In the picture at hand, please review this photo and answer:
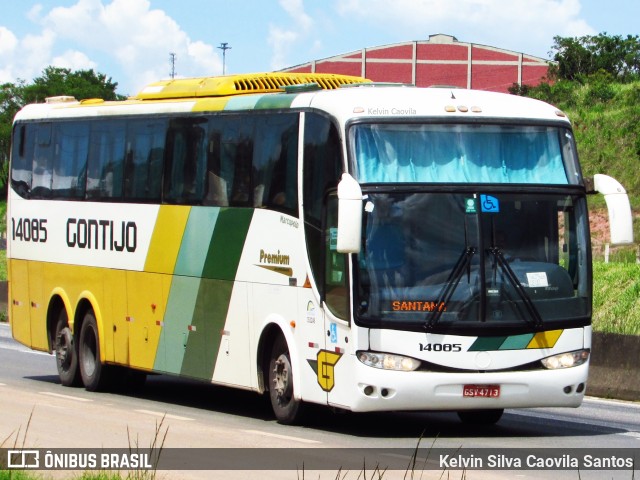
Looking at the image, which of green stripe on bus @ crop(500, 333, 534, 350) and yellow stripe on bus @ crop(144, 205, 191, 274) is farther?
yellow stripe on bus @ crop(144, 205, 191, 274)

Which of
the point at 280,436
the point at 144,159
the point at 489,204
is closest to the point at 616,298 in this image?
the point at 144,159

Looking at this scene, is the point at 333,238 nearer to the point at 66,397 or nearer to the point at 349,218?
the point at 349,218

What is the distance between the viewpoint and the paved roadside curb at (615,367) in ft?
62.9

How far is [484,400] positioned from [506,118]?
9.46ft

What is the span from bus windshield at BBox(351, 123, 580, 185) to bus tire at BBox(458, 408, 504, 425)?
8.65ft

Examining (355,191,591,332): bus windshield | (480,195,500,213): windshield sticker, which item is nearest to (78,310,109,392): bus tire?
(355,191,591,332): bus windshield

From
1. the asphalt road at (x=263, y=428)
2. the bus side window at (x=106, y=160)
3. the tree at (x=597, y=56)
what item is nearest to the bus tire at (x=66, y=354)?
the asphalt road at (x=263, y=428)

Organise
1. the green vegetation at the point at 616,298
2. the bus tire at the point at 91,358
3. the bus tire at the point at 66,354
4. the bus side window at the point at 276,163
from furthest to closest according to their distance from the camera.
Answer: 1. the green vegetation at the point at 616,298
2. the bus tire at the point at 66,354
3. the bus tire at the point at 91,358
4. the bus side window at the point at 276,163

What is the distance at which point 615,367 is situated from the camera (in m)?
19.5

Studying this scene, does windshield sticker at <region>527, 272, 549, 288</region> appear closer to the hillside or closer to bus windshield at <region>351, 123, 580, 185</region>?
bus windshield at <region>351, 123, 580, 185</region>

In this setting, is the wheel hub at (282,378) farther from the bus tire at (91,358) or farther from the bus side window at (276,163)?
the bus tire at (91,358)

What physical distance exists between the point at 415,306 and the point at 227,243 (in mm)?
3399

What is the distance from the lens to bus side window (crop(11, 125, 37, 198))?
71.4ft

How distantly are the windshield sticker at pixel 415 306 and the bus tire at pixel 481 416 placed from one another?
2.06 meters
